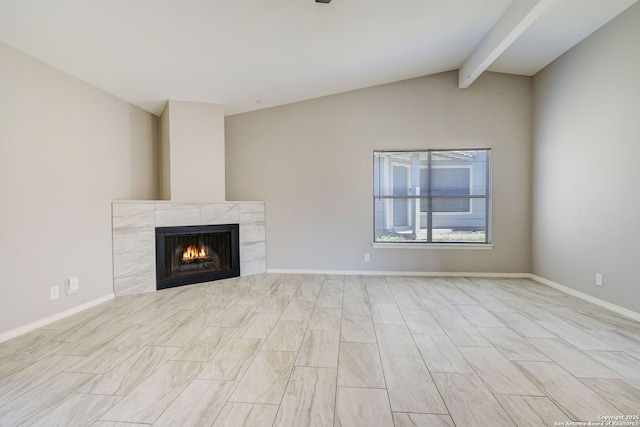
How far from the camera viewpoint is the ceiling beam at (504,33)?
272 centimetres

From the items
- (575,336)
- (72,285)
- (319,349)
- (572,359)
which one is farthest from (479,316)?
(72,285)

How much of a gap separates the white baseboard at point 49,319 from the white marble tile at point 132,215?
0.87 meters

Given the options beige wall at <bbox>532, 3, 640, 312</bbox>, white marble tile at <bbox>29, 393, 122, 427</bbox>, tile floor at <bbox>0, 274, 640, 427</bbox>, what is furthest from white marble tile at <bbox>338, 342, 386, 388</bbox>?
beige wall at <bbox>532, 3, 640, 312</bbox>

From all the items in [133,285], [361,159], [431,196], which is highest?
[361,159]

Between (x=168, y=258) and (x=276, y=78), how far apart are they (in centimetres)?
285

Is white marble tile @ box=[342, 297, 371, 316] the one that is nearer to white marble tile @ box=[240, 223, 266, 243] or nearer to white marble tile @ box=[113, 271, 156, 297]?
white marble tile @ box=[240, 223, 266, 243]

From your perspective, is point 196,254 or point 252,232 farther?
point 252,232

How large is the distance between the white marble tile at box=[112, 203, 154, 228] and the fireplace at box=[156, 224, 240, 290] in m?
0.19

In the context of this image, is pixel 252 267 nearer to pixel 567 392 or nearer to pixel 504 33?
pixel 567 392

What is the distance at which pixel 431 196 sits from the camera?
4.73 metres

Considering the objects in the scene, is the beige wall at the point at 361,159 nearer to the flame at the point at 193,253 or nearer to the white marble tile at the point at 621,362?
the flame at the point at 193,253

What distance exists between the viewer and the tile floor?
158 centimetres

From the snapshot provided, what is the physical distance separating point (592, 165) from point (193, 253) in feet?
17.2

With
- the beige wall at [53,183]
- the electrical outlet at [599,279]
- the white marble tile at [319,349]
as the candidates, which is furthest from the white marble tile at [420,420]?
the beige wall at [53,183]
